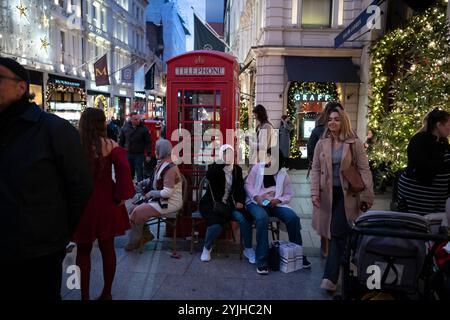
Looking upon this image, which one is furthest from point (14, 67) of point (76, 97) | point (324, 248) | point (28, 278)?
point (76, 97)

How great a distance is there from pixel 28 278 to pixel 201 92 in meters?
3.78

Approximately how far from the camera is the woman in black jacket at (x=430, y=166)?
4.27 metres

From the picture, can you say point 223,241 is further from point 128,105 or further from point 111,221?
point 128,105

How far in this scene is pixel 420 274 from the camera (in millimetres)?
3160

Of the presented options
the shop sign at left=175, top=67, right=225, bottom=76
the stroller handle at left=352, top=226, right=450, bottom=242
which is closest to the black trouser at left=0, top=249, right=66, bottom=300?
the stroller handle at left=352, top=226, right=450, bottom=242

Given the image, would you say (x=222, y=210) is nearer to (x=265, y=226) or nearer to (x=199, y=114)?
(x=265, y=226)

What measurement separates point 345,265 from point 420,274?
569mm

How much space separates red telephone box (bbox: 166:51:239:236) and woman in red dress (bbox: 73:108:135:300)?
186 cm

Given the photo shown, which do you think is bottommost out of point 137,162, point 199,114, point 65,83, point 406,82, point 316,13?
point 137,162

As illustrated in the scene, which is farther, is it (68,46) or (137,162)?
(68,46)

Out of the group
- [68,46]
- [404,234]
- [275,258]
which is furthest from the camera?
[68,46]

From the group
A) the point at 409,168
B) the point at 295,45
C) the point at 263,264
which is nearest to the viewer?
the point at 409,168

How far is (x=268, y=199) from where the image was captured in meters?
5.33

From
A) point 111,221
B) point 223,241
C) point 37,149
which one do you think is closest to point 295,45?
point 223,241
